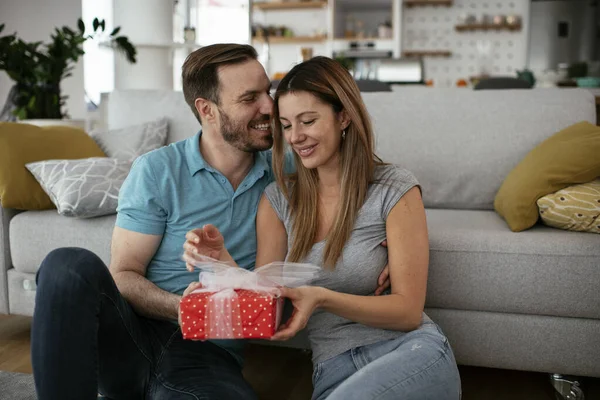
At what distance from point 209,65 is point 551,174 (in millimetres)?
1086

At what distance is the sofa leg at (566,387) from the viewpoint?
1.77m

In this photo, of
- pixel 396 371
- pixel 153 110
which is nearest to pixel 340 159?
pixel 396 371

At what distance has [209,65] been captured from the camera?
1.62 m

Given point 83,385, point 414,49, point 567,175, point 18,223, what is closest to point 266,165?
point 83,385

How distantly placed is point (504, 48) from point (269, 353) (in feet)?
20.4

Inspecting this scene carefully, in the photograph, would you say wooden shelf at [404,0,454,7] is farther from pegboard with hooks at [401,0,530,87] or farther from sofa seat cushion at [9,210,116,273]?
sofa seat cushion at [9,210,116,273]

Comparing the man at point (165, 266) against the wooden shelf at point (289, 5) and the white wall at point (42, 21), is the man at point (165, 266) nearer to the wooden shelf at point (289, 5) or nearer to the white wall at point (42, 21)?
the white wall at point (42, 21)

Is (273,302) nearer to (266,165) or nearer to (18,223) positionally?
(266,165)

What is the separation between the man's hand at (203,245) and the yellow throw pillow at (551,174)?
3.35 feet

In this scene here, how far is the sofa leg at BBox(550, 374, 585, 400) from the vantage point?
1.77m

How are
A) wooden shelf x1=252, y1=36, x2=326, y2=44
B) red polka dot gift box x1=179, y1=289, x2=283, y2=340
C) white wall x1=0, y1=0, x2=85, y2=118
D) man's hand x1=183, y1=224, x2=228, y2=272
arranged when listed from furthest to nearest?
wooden shelf x1=252, y1=36, x2=326, y2=44 < white wall x1=0, y1=0, x2=85, y2=118 < man's hand x1=183, y1=224, x2=228, y2=272 < red polka dot gift box x1=179, y1=289, x2=283, y2=340

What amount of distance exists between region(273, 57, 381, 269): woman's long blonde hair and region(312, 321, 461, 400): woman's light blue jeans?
0.22m

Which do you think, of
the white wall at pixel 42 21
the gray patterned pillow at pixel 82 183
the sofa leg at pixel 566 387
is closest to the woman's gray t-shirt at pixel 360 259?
the sofa leg at pixel 566 387

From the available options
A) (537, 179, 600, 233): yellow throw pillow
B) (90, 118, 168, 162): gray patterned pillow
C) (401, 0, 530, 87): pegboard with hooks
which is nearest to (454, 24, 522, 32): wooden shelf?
(401, 0, 530, 87): pegboard with hooks
